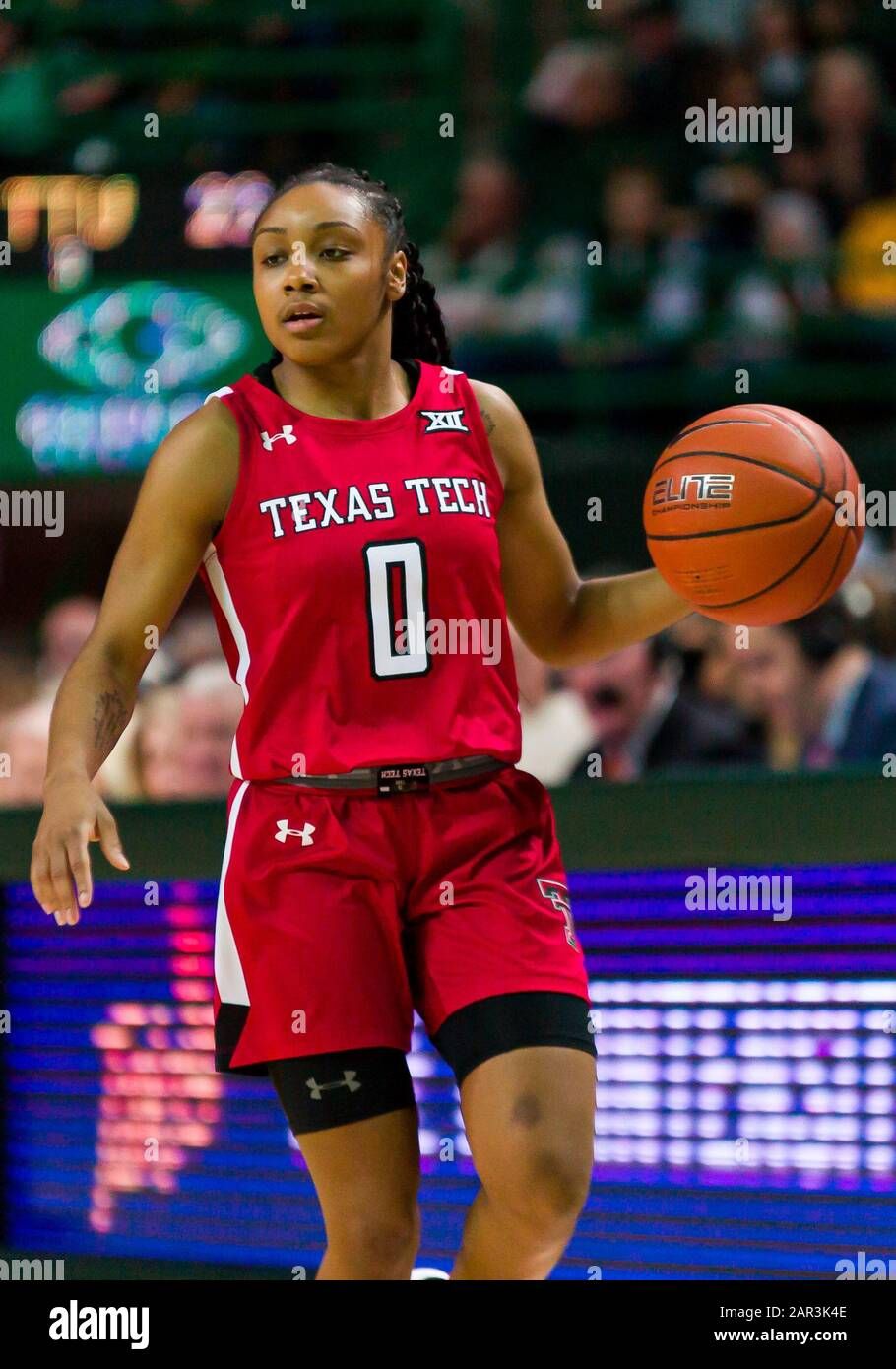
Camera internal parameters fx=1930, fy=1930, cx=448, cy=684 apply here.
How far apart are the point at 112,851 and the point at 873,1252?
81.5 inches

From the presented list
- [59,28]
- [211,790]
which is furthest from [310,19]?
[211,790]

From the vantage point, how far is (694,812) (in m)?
4.24

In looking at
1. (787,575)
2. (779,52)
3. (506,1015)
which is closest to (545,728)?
(787,575)

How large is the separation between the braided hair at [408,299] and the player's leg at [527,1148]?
130 cm

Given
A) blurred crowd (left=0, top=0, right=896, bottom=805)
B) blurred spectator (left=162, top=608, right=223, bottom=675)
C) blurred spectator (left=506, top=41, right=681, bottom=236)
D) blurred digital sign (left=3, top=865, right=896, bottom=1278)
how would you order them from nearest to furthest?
blurred digital sign (left=3, top=865, right=896, bottom=1278)
blurred spectator (left=162, top=608, right=223, bottom=675)
blurred crowd (left=0, top=0, right=896, bottom=805)
blurred spectator (left=506, top=41, right=681, bottom=236)

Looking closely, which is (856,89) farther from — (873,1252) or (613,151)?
(873,1252)

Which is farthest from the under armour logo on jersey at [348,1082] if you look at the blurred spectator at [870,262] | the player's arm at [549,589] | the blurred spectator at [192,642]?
the blurred spectator at [870,262]

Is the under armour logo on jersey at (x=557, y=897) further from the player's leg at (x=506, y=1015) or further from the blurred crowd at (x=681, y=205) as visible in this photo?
the blurred crowd at (x=681, y=205)

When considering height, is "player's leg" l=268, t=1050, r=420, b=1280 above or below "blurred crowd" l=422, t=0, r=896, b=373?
below

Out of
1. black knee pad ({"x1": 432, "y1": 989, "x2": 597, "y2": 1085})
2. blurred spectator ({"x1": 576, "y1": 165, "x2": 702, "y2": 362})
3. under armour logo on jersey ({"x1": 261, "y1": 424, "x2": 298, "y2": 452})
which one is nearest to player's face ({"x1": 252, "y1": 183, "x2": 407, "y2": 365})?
under armour logo on jersey ({"x1": 261, "y1": 424, "x2": 298, "y2": 452})

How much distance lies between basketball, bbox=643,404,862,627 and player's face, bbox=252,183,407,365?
612 millimetres

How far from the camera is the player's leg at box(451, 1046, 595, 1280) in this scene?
9.23 feet

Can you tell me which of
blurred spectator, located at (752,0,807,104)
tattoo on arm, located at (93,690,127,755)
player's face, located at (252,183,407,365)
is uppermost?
blurred spectator, located at (752,0,807,104)

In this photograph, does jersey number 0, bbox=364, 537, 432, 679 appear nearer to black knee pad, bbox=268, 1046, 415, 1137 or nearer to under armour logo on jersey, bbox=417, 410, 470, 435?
under armour logo on jersey, bbox=417, 410, 470, 435
